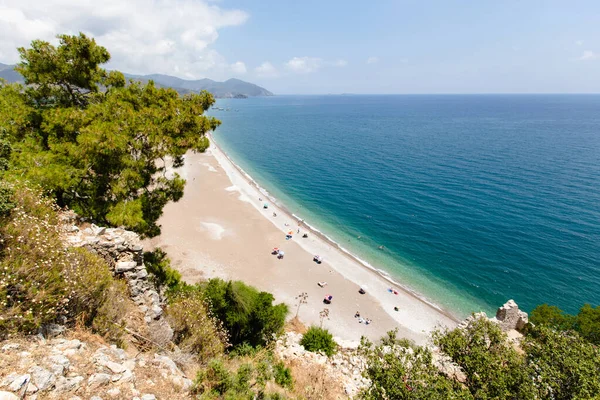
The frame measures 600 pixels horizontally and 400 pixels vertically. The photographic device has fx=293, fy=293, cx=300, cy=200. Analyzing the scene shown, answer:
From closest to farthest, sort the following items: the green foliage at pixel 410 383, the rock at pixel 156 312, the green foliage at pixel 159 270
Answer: the green foliage at pixel 410 383 < the rock at pixel 156 312 < the green foliage at pixel 159 270

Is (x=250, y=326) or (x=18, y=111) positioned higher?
(x=18, y=111)

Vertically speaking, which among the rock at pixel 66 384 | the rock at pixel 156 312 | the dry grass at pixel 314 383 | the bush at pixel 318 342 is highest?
the rock at pixel 66 384

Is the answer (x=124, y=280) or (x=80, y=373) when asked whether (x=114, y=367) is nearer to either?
(x=80, y=373)

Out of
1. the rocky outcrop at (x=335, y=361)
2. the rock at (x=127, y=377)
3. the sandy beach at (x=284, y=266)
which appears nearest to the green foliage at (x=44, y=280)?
the rock at (x=127, y=377)

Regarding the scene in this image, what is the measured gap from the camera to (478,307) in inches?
1225

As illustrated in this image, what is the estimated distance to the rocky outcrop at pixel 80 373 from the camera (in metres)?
5.35

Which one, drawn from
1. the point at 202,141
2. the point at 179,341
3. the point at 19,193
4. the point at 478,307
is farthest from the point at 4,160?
the point at 478,307

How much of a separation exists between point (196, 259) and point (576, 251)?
47397mm

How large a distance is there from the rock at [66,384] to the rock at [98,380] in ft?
0.69

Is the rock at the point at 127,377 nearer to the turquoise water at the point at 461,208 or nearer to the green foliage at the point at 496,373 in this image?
the green foliage at the point at 496,373

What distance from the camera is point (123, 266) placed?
31.4 ft

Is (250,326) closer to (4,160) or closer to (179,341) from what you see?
(179,341)

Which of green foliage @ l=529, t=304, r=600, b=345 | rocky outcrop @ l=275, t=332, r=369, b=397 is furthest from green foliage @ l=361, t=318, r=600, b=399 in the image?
green foliage @ l=529, t=304, r=600, b=345

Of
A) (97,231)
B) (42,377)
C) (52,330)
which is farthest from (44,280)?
(97,231)
